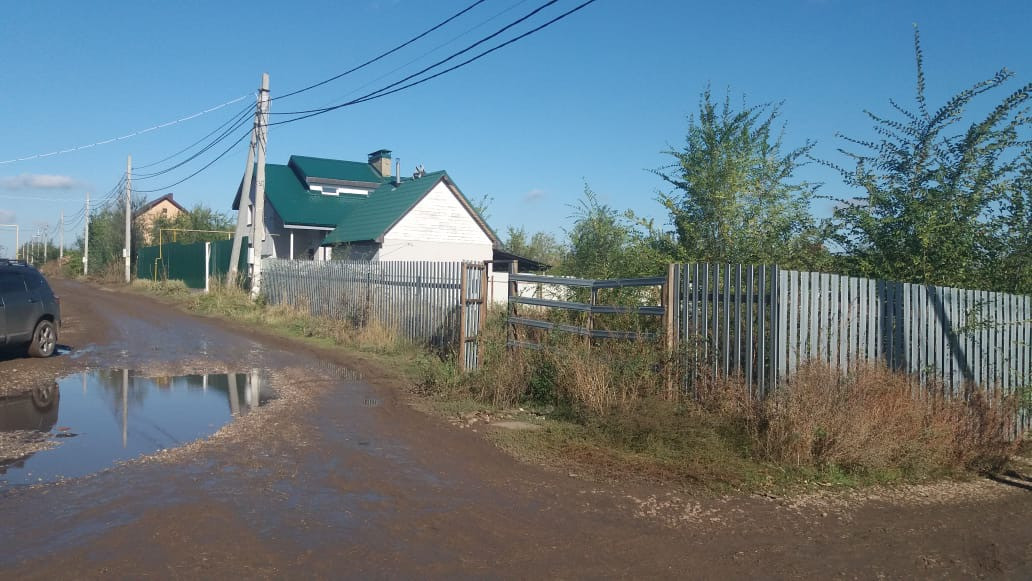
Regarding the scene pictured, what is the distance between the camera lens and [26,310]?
12914 mm

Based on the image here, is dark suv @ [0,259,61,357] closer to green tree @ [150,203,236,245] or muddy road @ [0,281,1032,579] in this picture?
muddy road @ [0,281,1032,579]

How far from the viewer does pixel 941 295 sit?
8797 millimetres

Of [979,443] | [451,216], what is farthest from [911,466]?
[451,216]

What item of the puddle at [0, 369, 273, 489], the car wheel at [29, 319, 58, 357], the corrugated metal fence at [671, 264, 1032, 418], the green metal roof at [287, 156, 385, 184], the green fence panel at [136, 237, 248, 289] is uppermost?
the green metal roof at [287, 156, 385, 184]

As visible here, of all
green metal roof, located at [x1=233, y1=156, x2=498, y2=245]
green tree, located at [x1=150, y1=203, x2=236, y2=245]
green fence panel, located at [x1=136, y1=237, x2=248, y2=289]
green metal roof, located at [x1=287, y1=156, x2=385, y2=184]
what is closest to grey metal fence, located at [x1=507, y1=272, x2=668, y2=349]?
green metal roof, located at [x1=233, y1=156, x2=498, y2=245]

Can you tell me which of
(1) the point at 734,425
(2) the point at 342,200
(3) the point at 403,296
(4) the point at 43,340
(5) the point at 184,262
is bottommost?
(1) the point at 734,425

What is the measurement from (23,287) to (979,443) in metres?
14.2

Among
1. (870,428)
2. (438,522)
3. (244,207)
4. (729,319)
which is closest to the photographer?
(438,522)

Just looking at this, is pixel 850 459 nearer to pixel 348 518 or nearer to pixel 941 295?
pixel 941 295

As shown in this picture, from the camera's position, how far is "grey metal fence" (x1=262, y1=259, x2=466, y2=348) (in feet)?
47.6

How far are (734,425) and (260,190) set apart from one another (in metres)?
20.5

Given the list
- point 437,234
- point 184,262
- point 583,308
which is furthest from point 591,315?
point 184,262

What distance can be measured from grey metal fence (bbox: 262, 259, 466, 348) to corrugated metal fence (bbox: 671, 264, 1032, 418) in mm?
4417

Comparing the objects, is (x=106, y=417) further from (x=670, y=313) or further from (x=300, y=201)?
A: (x=300, y=201)
